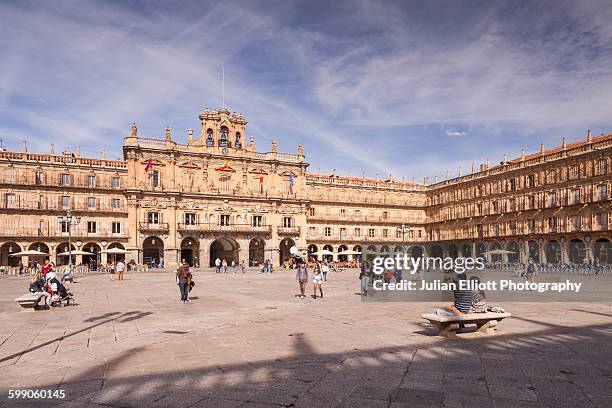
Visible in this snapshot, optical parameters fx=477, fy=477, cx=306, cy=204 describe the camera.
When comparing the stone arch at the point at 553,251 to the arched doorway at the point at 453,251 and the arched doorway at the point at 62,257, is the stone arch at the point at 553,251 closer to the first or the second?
the arched doorway at the point at 453,251

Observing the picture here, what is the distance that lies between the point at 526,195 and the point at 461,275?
4422cm

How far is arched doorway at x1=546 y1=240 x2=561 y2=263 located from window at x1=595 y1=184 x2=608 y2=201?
21.5ft

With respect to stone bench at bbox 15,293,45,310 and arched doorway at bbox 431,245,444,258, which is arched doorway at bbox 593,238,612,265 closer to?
arched doorway at bbox 431,245,444,258

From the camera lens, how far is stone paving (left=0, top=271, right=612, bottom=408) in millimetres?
5840

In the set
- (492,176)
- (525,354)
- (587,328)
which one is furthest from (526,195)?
(525,354)

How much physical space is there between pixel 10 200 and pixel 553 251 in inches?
2107

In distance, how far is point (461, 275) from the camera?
10.1 meters

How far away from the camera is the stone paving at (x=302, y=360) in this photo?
19.2ft

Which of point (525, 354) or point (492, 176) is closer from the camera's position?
point (525, 354)

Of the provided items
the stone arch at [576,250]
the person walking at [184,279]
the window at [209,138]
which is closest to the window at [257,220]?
the window at [209,138]

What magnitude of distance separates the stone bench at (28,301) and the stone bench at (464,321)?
1086 cm

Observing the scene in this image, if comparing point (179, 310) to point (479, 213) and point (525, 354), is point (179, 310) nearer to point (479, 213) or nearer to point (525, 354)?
point (525, 354)

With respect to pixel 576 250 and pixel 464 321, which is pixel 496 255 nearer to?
pixel 576 250

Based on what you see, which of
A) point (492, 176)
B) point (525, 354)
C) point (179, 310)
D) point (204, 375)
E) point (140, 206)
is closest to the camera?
point (204, 375)
